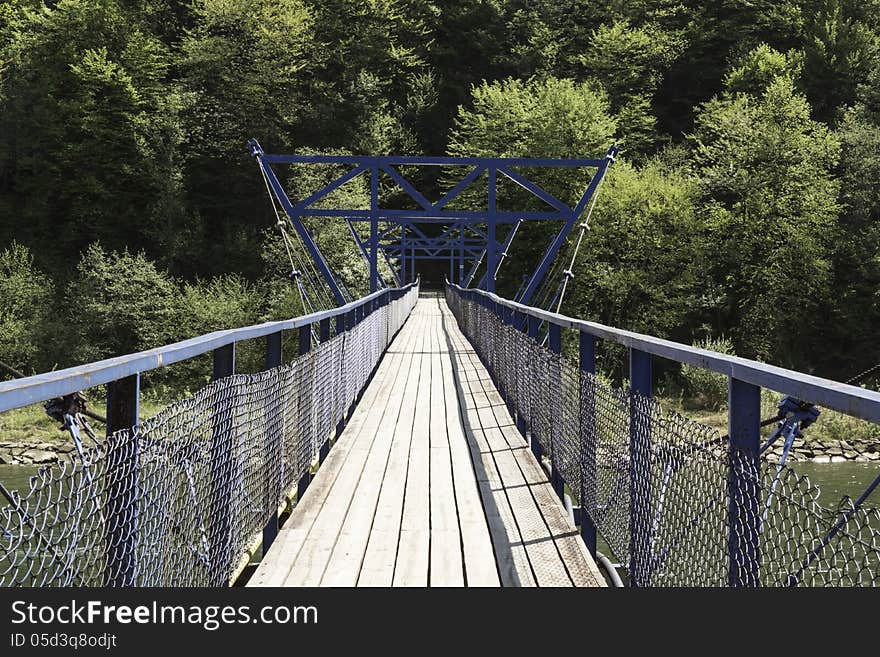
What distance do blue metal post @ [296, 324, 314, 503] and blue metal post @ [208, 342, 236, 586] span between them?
1.67 m

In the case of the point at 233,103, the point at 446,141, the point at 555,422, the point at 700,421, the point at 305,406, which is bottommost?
the point at 700,421

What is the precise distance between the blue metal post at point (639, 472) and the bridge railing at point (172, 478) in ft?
5.05

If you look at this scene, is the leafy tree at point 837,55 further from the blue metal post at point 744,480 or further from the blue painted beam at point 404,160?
the blue metal post at point 744,480

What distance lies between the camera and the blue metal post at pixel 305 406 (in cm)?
523

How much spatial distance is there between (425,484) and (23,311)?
3563 centimetres

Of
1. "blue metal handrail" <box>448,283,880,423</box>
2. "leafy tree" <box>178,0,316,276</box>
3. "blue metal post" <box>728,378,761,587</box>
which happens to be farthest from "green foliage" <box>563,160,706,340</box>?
"blue metal post" <box>728,378,761,587</box>

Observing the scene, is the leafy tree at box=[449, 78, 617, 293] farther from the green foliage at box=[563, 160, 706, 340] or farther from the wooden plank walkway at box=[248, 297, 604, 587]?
the wooden plank walkway at box=[248, 297, 604, 587]

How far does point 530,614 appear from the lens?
244 cm

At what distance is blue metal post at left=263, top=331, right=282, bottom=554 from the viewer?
4.21 meters

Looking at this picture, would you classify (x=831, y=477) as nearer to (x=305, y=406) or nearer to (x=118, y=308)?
(x=305, y=406)

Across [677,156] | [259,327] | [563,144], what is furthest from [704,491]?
[677,156]

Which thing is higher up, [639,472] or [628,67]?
[628,67]

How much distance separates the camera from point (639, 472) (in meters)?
3.39

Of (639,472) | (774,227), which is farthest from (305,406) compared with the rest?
(774,227)
